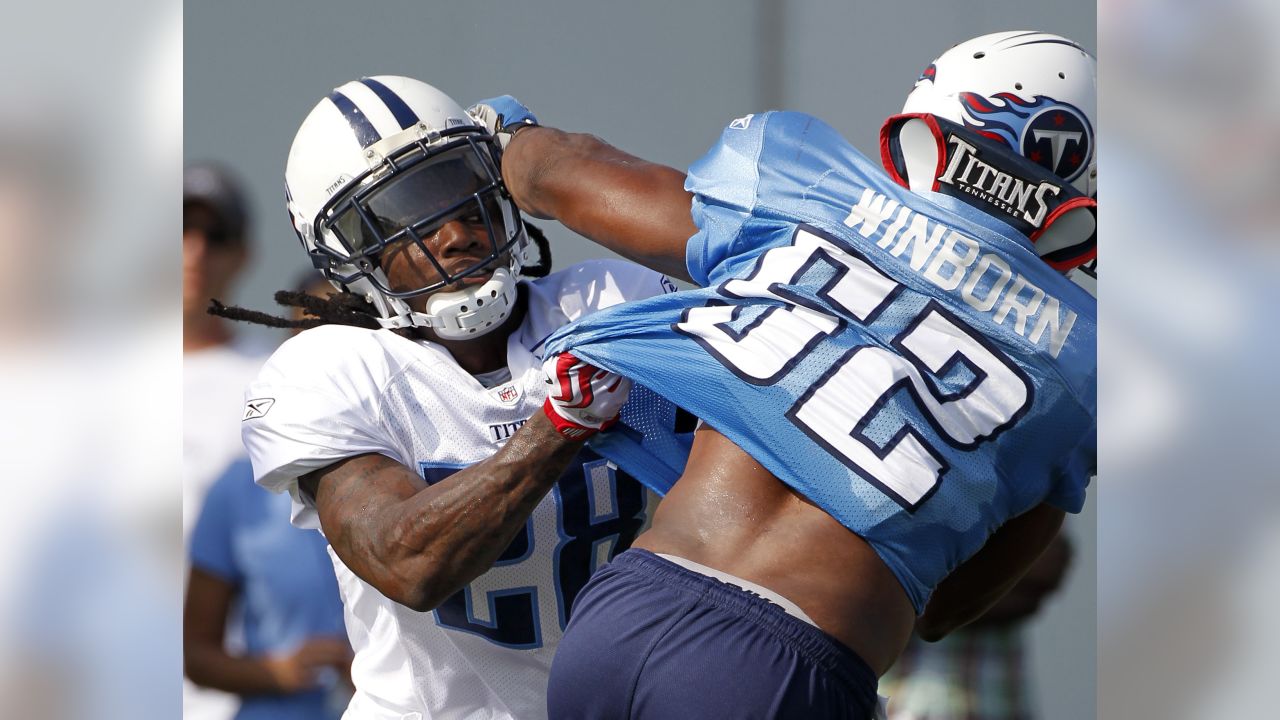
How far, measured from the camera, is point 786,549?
5.55 ft

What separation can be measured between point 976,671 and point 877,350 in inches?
76.2

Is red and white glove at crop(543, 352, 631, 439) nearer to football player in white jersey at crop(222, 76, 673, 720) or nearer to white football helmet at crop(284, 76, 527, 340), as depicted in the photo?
football player in white jersey at crop(222, 76, 673, 720)

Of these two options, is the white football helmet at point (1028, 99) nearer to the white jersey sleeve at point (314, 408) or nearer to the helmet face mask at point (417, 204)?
the helmet face mask at point (417, 204)

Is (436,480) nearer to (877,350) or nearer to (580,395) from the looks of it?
(580,395)

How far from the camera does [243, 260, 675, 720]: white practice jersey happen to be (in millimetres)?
2266

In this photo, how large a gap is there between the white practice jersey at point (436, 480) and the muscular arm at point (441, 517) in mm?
147

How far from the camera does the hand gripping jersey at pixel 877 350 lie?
1.70 meters

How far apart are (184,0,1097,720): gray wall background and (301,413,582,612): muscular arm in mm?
2087

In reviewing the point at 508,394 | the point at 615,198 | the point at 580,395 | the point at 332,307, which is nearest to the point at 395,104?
the point at 332,307

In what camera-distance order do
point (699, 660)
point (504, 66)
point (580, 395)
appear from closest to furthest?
point (699, 660) → point (580, 395) → point (504, 66)
